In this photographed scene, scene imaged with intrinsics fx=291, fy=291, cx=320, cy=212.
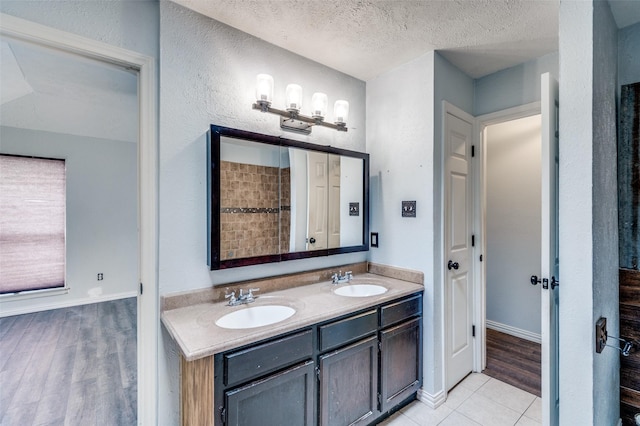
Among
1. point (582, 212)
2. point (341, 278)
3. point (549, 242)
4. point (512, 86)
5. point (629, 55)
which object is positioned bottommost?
point (341, 278)

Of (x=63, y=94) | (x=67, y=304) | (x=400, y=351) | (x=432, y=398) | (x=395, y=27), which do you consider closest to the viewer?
(x=395, y=27)

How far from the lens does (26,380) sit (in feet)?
7.55

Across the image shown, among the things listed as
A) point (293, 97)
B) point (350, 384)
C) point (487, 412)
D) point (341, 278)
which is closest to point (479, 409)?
point (487, 412)

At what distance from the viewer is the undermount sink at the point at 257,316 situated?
158 centimetres

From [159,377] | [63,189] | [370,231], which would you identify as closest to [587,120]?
[370,231]

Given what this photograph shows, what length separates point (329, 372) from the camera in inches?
60.6

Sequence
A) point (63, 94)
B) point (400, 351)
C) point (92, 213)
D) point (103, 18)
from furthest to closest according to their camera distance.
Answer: point (92, 213) < point (63, 94) < point (400, 351) < point (103, 18)

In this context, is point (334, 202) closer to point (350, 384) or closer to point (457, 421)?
point (350, 384)

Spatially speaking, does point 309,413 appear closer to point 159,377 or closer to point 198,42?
point 159,377

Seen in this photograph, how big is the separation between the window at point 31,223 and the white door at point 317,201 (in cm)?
414

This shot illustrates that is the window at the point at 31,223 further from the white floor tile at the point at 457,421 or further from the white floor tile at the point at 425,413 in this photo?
the white floor tile at the point at 457,421

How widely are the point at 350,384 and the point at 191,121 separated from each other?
1739 mm

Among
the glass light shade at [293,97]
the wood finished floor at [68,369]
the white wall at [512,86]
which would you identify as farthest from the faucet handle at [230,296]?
the white wall at [512,86]

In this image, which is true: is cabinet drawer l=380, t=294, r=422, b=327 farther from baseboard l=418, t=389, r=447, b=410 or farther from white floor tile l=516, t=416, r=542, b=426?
white floor tile l=516, t=416, r=542, b=426
